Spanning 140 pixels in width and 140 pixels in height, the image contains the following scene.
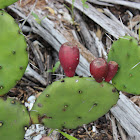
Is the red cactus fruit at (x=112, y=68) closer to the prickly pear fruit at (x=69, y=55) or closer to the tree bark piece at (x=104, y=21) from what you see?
the prickly pear fruit at (x=69, y=55)

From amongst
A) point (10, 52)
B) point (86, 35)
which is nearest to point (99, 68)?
point (10, 52)

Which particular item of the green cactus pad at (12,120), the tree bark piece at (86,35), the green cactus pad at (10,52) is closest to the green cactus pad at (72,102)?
the green cactus pad at (12,120)

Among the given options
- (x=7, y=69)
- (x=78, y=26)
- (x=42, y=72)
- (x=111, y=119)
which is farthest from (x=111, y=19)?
(x=7, y=69)

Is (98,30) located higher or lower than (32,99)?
higher

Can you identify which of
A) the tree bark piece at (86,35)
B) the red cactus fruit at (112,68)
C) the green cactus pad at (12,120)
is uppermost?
the red cactus fruit at (112,68)

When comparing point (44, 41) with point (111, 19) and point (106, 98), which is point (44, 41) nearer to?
point (111, 19)
